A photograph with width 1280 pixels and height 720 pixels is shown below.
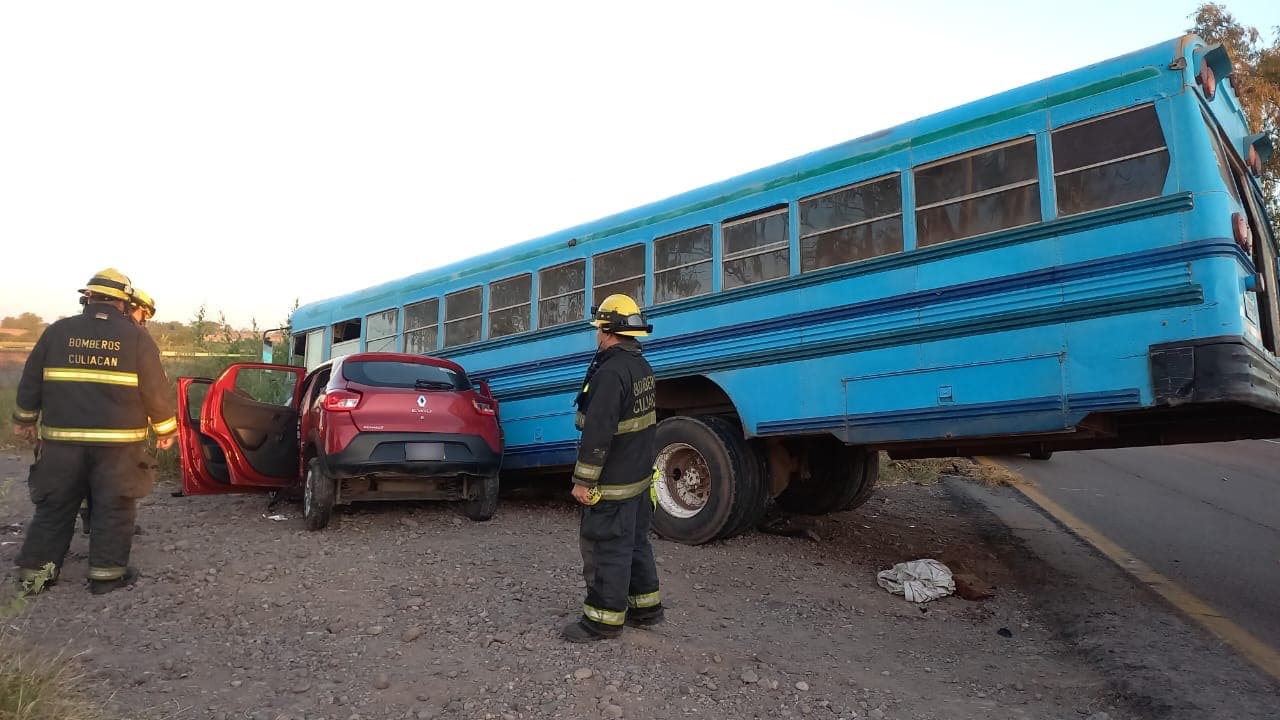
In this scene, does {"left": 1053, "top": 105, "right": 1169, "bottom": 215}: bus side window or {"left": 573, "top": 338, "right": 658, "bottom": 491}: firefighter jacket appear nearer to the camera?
{"left": 573, "top": 338, "right": 658, "bottom": 491}: firefighter jacket

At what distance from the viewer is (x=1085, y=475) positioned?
11.7 meters

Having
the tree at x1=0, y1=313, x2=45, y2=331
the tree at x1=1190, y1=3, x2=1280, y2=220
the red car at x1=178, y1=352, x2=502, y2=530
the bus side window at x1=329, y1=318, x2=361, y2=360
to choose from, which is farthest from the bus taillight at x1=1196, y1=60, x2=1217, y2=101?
the tree at x1=0, y1=313, x2=45, y2=331

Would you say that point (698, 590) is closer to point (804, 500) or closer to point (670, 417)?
point (670, 417)

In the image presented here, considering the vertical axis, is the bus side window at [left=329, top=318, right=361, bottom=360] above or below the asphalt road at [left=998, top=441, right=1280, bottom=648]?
above

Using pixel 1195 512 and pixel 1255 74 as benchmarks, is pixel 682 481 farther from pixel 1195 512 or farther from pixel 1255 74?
pixel 1255 74

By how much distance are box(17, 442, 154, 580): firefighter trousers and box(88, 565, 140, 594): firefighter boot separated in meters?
0.03

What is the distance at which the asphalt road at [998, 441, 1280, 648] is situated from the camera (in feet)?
16.8

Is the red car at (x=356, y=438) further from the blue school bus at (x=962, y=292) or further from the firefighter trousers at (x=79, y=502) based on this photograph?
the firefighter trousers at (x=79, y=502)

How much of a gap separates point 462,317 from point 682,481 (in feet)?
12.0

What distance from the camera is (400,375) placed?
6719mm

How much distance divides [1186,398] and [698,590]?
9.64 feet

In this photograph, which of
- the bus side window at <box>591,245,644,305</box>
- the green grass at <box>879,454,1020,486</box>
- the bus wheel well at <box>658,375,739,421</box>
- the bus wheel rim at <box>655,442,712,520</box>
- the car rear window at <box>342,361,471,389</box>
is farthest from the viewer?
the green grass at <box>879,454,1020,486</box>

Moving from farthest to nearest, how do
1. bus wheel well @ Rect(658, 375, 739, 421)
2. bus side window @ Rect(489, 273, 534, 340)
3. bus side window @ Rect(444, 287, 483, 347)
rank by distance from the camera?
bus side window @ Rect(444, 287, 483, 347) → bus side window @ Rect(489, 273, 534, 340) → bus wheel well @ Rect(658, 375, 739, 421)

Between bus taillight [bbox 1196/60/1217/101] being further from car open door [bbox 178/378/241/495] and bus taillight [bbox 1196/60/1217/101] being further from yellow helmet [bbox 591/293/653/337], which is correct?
car open door [bbox 178/378/241/495]
